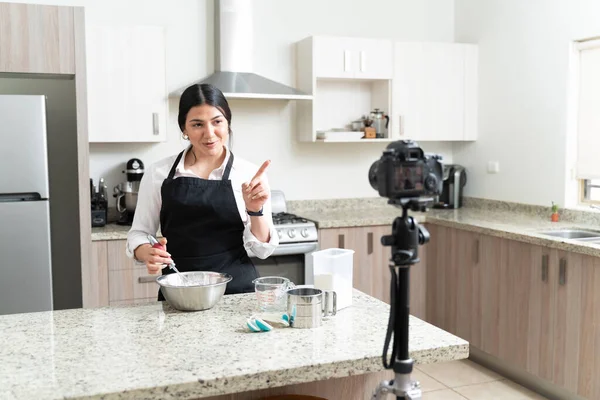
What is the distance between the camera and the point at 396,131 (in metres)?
4.62

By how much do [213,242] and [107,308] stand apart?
435 millimetres

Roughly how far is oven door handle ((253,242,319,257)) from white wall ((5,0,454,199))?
2.49 feet

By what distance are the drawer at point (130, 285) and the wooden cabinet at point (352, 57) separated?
5.81ft

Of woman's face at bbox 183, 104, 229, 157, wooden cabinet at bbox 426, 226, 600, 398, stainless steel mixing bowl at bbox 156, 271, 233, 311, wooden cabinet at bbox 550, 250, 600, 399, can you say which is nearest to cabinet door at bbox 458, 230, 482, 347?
wooden cabinet at bbox 426, 226, 600, 398

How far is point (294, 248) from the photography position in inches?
157

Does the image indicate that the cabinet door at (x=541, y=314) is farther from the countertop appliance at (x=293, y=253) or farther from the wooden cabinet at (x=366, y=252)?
the countertop appliance at (x=293, y=253)

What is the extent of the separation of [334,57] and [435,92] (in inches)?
33.5

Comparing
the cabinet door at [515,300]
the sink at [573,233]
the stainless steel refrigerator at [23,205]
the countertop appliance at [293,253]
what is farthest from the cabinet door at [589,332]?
the stainless steel refrigerator at [23,205]

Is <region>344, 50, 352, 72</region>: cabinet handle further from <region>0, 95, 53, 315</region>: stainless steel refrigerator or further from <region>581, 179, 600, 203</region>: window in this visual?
<region>0, 95, 53, 315</region>: stainless steel refrigerator

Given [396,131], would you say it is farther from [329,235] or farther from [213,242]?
[213,242]

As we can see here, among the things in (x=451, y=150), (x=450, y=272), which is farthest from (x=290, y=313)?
(x=451, y=150)

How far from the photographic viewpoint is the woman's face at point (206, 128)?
2.26 meters

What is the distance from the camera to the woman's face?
226 cm

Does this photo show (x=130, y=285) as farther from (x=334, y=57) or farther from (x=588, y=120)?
(x=588, y=120)
